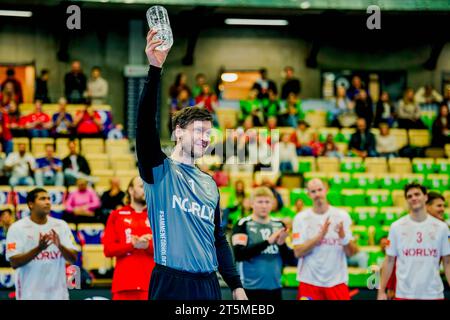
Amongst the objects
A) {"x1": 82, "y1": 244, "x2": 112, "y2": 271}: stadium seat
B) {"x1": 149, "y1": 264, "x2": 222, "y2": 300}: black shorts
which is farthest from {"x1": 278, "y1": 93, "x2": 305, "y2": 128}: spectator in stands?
{"x1": 149, "y1": 264, "x2": 222, "y2": 300}: black shorts

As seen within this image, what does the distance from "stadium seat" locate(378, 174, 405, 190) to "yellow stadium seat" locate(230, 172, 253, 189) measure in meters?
2.75

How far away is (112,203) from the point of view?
47.9 ft

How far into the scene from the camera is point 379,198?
1702 centimetres

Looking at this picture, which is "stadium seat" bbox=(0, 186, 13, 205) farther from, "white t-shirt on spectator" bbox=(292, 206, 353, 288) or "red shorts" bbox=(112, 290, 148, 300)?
"red shorts" bbox=(112, 290, 148, 300)

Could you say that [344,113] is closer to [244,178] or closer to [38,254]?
[244,178]

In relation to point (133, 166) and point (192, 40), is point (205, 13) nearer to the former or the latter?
point (192, 40)

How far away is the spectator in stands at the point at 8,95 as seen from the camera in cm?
1769

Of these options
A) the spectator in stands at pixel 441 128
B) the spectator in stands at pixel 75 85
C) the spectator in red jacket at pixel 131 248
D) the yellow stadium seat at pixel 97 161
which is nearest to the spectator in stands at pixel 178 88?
the spectator in stands at pixel 75 85

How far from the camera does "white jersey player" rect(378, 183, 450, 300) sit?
28.6 ft

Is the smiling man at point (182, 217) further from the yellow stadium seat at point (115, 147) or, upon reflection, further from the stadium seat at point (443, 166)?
the stadium seat at point (443, 166)

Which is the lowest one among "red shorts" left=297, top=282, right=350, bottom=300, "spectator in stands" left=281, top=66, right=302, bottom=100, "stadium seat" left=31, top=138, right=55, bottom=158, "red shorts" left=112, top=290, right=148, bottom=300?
"red shorts" left=297, top=282, right=350, bottom=300

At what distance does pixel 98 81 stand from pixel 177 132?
14.6m

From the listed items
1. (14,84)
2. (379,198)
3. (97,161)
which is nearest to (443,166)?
(379,198)

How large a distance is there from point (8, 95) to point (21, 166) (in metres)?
2.68
